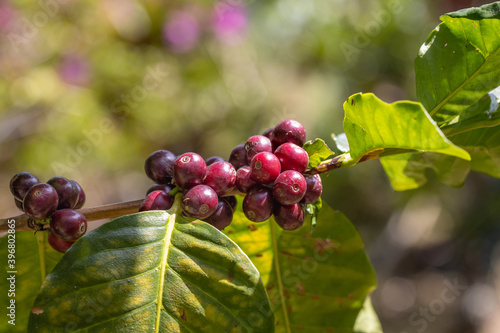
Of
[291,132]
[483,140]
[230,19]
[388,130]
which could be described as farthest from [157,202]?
[230,19]

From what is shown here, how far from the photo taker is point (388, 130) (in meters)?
0.73

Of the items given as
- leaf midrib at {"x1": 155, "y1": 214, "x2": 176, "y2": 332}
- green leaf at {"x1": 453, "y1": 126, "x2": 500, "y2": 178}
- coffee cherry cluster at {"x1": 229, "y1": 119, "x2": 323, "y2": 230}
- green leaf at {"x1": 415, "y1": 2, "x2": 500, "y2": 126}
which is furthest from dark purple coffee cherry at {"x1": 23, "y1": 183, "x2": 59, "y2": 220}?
green leaf at {"x1": 453, "y1": 126, "x2": 500, "y2": 178}

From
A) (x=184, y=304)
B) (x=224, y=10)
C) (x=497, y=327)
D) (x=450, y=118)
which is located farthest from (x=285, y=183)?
(x=224, y=10)

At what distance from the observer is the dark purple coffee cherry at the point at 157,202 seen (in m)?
0.82

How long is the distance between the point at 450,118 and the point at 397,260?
10.9 feet

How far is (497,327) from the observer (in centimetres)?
336

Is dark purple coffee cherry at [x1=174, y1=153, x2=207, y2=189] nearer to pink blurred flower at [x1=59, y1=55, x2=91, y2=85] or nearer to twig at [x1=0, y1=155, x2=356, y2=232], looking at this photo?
twig at [x1=0, y1=155, x2=356, y2=232]

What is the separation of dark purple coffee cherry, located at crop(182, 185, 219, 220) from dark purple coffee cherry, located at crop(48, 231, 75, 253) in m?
0.29

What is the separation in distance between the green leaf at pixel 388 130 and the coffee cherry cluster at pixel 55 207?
21.5 inches

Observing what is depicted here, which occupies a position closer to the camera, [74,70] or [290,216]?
[290,216]

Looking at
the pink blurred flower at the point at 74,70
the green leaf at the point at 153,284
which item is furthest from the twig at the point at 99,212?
the pink blurred flower at the point at 74,70

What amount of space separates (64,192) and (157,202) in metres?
0.22

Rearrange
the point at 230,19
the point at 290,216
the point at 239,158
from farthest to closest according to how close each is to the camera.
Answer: the point at 230,19, the point at 239,158, the point at 290,216

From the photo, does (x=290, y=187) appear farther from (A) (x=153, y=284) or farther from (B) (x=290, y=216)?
(A) (x=153, y=284)
